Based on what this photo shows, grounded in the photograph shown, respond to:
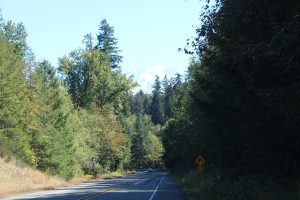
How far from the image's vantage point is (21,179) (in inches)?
1715

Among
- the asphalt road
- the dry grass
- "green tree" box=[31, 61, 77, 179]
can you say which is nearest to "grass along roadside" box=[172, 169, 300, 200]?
the asphalt road

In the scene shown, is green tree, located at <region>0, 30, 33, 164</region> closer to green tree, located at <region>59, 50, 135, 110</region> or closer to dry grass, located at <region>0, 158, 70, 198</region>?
dry grass, located at <region>0, 158, 70, 198</region>

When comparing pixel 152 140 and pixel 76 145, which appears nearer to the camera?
pixel 76 145

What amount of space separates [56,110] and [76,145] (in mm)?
8402

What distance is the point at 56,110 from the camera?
192 ft

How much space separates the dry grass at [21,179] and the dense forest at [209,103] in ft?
6.93

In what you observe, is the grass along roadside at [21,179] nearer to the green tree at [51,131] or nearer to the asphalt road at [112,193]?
the asphalt road at [112,193]

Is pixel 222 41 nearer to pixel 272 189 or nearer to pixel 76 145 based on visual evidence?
pixel 272 189

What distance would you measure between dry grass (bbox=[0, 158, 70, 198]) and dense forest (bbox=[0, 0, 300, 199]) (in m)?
2.11

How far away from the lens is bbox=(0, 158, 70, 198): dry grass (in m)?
38.2

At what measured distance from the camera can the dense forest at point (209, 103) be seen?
10.9m

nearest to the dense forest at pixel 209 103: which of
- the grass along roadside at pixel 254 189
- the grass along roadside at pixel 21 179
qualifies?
the grass along roadside at pixel 254 189

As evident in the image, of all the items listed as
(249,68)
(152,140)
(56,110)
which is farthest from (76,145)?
(152,140)

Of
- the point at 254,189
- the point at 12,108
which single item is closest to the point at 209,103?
the point at 254,189
